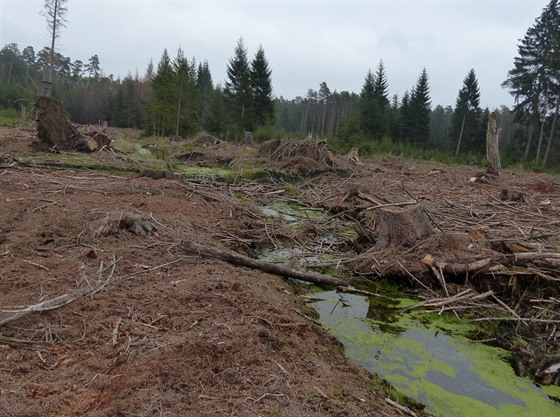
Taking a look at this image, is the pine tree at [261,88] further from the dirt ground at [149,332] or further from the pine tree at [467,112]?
the dirt ground at [149,332]

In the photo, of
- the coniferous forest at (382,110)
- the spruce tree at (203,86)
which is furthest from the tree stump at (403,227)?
the spruce tree at (203,86)

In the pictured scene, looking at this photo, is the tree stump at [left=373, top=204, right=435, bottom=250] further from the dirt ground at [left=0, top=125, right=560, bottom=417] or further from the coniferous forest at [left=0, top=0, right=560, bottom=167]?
the coniferous forest at [left=0, top=0, right=560, bottom=167]

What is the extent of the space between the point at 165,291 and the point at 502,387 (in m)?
3.10

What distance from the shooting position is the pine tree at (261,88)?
3541 cm

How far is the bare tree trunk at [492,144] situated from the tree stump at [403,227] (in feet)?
34.6

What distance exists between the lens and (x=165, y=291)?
4.03 metres

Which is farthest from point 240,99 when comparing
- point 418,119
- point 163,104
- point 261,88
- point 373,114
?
point 418,119

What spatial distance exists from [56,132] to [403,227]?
1109 centimetres

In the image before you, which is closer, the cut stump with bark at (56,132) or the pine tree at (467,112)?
the cut stump with bark at (56,132)

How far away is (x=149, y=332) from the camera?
129 inches

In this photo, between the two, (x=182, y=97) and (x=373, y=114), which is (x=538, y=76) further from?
→ (x=182, y=97)

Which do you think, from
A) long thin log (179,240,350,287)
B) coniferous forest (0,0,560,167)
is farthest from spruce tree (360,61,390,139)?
long thin log (179,240,350,287)

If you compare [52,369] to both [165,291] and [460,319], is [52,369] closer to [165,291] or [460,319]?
[165,291]

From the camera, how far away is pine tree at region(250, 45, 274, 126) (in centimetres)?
3541
